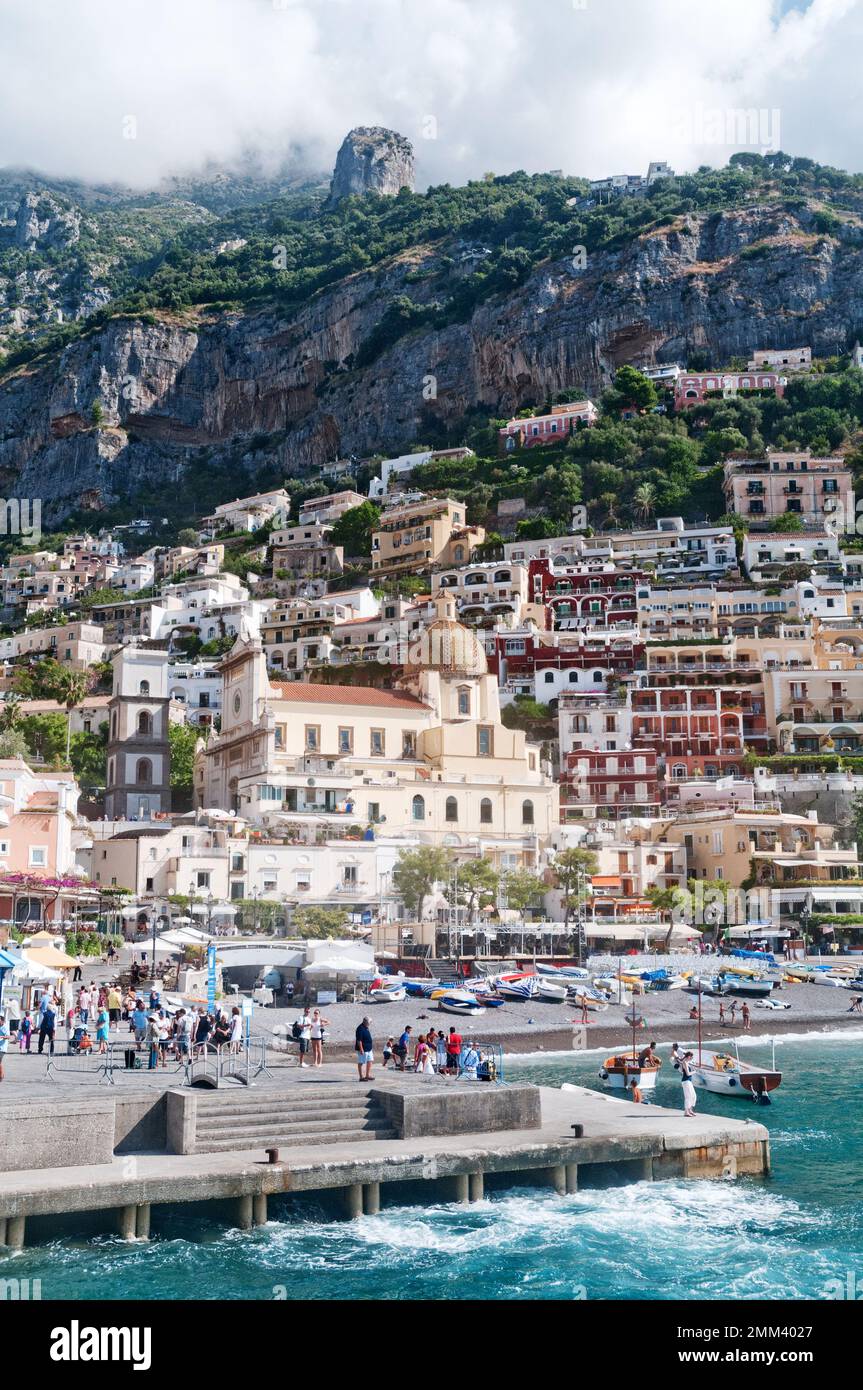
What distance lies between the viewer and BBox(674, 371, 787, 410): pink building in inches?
5039

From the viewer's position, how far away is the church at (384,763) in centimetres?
6178

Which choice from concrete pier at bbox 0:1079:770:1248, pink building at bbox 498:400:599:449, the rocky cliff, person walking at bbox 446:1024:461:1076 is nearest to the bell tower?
person walking at bbox 446:1024:461:1076

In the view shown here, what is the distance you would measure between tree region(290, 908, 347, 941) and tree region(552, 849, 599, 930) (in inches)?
500

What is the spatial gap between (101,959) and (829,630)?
201ft

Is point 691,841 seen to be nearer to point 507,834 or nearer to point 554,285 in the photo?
point 507,834

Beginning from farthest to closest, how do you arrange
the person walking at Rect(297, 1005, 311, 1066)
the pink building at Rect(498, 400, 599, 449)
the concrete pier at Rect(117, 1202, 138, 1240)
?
the pink building at Rect(498, 400, 599, 449) → the person walking at Rect(297, 1005, 311, 1066) → the concrete pier at Rect(117, 1202, 138, 1240)

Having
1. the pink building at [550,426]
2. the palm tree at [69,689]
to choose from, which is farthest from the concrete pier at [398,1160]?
the pink building at [550,426]

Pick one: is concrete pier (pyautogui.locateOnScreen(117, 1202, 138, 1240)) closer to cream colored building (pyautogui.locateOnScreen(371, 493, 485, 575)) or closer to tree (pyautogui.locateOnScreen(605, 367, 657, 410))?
cream colored building (pyautogui.locateOnScreen(371, 493, 485, 575))

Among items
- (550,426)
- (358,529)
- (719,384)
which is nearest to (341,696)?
(358,529)

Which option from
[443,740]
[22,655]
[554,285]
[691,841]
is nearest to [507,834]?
[443,740]

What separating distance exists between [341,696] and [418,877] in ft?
47.8

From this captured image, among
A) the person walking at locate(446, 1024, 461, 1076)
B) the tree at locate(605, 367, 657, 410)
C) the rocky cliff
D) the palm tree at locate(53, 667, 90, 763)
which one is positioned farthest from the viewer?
the rocky cliff

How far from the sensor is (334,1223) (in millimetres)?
19047

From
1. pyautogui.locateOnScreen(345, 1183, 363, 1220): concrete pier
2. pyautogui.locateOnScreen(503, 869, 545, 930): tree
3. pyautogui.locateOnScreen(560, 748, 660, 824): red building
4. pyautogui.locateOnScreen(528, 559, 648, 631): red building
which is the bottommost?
pyautogui.locateOnScreen(345, 1183, 363, 1220): concrete pier
